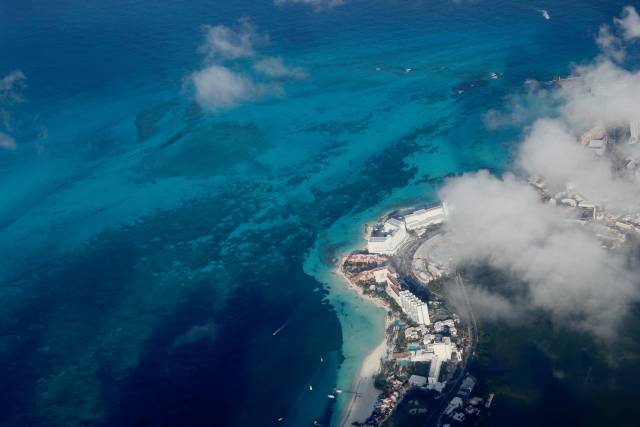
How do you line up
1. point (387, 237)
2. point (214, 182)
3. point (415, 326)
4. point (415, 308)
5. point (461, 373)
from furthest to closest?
point (214, 182)
point (387, 237)
point (415, 308)
point (415, 326)
point (461, 373)

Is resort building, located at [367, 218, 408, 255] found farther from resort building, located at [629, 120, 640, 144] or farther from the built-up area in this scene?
resort building, located at [629, 120, 640, 144]

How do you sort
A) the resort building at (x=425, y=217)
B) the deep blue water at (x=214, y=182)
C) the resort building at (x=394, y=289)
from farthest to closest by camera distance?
the resort building at (x=425, y=217) < the resort building at (x=394, y=289) < the deep blue water at (x=214, y=182)

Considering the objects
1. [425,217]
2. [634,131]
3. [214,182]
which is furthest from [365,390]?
[634,131]

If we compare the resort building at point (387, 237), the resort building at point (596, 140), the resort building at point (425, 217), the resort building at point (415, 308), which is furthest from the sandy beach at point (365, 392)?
the resort building at point (596, 140)

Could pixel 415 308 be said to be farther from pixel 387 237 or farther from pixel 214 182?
pixel 214 182

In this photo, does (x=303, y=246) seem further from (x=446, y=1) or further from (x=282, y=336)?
(x=446, y=1)

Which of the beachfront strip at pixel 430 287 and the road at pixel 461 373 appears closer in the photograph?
the road at pixel 461 373

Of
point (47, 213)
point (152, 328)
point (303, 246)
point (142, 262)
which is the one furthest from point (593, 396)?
point (47, 213)

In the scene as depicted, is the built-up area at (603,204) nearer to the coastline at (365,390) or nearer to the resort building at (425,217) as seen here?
the resort building at (425,217)
